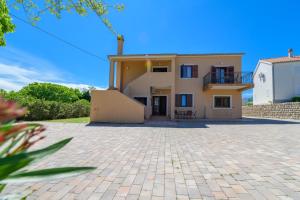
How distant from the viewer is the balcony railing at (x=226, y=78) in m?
17.8

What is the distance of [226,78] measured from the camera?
18.8 metres

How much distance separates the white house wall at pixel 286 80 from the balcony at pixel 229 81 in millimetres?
11313

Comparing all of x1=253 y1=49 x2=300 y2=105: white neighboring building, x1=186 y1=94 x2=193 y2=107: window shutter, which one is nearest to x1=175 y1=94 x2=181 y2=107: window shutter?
x1=186 y1=94 x2=193 y2=107: window shutter

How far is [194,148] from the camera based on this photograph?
6582mm

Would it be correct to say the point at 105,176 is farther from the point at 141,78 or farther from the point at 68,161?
the point at 141,78

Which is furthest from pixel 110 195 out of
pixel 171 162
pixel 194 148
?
pixel 194 148

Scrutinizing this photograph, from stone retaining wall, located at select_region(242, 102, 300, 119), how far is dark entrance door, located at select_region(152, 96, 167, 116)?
45.2 ft

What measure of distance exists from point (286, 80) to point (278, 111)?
5.77 m

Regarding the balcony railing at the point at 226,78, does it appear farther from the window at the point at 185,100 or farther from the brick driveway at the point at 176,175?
the brick driveway at the point at 176,175

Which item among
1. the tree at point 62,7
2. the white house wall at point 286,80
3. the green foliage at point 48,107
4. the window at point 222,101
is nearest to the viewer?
the tree at point 62,7

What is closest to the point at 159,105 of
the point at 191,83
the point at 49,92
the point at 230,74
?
the point at 191,83

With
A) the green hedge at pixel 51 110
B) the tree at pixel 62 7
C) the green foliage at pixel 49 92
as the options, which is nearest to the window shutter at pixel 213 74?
the tree at pixel 62 7

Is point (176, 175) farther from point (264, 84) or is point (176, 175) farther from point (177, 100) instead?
point (264, 84)

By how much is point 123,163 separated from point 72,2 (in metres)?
4.05
